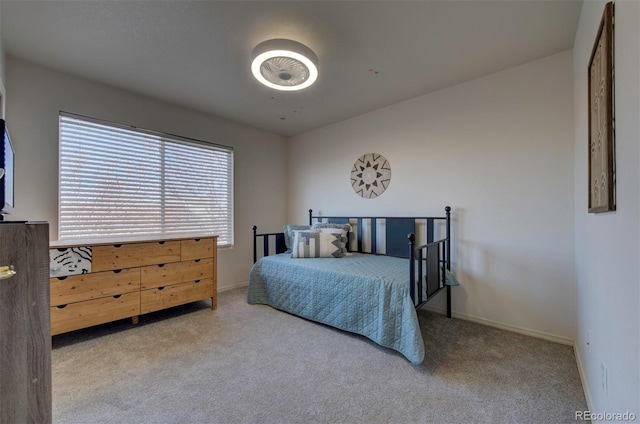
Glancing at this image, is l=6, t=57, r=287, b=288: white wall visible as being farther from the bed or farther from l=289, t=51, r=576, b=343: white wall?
l=289, t=51, r=576, b=343: white wall

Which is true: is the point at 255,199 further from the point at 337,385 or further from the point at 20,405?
the point at 20,405

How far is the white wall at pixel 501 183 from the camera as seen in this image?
208 cm

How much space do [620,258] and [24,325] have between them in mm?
1912

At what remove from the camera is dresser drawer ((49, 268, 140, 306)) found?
198 cm

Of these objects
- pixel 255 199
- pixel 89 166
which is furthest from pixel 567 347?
pixel 89 166

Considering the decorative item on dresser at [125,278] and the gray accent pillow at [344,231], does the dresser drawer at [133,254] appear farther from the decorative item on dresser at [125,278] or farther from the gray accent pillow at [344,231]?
the gray accent pillow at [344,231]

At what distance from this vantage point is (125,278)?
7.47 ft

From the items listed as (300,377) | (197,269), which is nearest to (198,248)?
(197,269)

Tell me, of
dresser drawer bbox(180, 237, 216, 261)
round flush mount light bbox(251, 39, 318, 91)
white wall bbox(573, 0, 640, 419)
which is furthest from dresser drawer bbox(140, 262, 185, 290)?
white wall bbox(573, 0, 640, 419)

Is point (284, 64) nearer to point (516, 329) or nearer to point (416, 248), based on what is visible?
point (416, 248)

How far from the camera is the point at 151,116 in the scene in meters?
2.85

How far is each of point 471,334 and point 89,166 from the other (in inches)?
146

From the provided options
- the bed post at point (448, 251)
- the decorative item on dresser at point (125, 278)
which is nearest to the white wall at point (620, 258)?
the bed post at point (448, 251)

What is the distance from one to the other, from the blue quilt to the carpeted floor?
0.14 m
